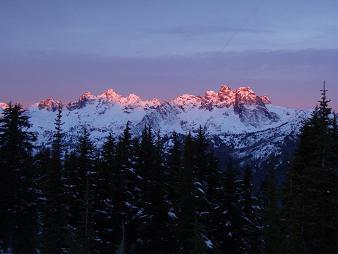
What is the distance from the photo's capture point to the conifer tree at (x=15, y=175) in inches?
1585

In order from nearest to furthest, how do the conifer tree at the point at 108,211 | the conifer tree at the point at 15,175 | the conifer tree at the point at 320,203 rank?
the conifer tree at the point at 320,203 → the conifer tree at the point at 15,175 → the conifer tree at the point at 108,211

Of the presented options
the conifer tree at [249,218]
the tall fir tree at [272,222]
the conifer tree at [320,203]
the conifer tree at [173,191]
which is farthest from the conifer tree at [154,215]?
the conifer tree at [320,203]

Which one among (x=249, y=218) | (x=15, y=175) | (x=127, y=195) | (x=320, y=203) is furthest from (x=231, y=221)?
(x=320, y=203)

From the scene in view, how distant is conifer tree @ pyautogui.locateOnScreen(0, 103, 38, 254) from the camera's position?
40250 millimetres

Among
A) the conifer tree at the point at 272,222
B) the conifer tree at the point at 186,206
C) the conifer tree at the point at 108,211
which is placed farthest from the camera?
the conifer tree at the point at 108,211

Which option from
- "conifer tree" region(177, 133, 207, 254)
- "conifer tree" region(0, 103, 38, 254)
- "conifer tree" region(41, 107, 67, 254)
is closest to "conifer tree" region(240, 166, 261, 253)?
"conifer tree" region(177, 133, 207, 254)

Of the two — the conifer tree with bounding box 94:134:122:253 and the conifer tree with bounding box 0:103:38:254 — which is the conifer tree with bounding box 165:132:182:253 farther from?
the conifer tree with bounding box 0:103:38:254

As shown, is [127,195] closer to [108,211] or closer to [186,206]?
[108,211]

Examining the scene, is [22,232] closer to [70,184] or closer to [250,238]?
[70,184]

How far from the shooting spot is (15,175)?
133 feet

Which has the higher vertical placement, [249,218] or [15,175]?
[15,175]

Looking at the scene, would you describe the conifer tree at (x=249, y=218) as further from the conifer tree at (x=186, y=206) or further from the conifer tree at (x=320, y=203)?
the conifer tree at (x=320, y=203)

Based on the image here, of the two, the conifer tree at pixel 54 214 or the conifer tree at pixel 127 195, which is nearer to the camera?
the conifer tree at pixel 54 214

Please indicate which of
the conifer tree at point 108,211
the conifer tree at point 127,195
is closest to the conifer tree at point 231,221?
the conifer tree at point 127,195
